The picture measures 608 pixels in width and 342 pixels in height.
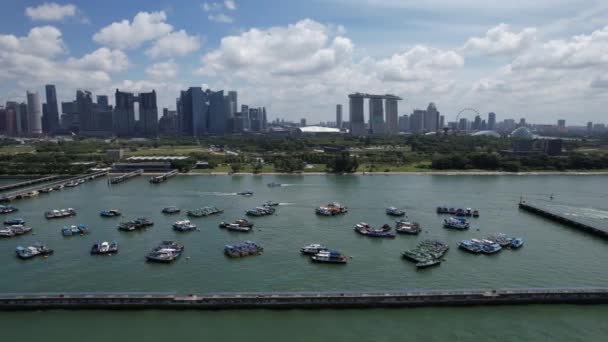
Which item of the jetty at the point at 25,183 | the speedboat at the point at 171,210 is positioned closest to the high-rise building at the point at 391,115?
the jetty at the point at 25,183

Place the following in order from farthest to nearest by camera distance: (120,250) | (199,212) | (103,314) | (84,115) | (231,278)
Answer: (84,115) → (199,212) → (120,250) → (231,278) → (103,314)

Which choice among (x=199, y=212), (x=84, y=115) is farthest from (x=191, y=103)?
(x=199, y=212)

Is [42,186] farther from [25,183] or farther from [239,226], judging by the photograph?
[239,226]

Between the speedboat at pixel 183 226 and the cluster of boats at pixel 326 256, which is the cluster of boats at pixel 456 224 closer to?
the cluster of boats at pixel 326 256

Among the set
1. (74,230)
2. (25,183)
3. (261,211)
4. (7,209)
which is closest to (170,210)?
(261,211)

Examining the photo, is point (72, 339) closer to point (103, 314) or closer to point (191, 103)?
point (103, 314)

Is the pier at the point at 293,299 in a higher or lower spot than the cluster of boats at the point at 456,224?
lower
